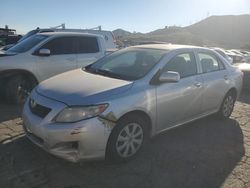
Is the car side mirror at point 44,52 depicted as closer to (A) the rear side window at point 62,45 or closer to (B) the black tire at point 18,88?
(A) the rear side window at point 62,45

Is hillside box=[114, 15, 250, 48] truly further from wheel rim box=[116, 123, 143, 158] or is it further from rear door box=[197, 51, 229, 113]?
wheel rim box=[116, 123, 143, 158]

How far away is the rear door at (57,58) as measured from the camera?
7.36 metres

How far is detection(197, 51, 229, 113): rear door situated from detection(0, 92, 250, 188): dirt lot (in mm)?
660

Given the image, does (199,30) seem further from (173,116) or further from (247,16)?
(173,116)

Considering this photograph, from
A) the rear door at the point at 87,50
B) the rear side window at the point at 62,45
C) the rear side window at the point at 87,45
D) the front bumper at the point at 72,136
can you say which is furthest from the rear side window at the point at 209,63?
the rear side window at the point at 62,45

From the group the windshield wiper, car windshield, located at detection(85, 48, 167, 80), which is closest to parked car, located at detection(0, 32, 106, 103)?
car windshield, located at detection(85, 48, 167, 80)

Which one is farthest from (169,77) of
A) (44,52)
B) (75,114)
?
(44,52)

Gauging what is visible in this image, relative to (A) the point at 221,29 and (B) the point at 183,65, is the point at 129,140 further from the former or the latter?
(A) the point at 221,29

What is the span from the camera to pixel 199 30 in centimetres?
11819

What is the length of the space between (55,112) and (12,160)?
39.3 inches

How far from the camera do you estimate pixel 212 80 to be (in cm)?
577

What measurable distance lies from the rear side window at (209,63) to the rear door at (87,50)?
336cm

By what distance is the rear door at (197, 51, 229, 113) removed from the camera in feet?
18.5

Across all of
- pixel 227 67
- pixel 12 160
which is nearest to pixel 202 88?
pixel 227 67
